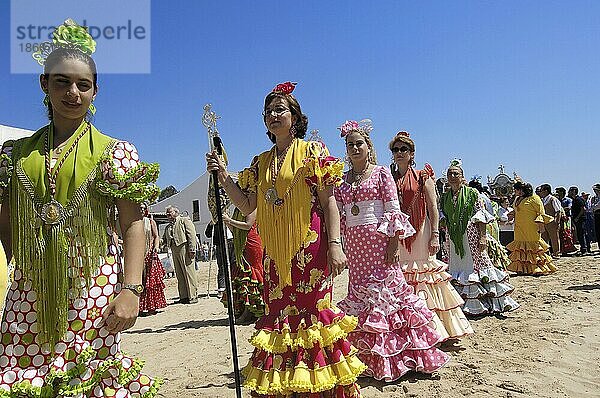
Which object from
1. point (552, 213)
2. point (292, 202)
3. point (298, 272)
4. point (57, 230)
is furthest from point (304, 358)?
point (552, 213)

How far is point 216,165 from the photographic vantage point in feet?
12.9

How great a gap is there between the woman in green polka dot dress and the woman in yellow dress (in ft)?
40.0

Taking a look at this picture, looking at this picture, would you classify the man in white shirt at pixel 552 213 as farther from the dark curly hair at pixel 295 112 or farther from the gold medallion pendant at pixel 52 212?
the gold medallion pendant at pixel 52 212

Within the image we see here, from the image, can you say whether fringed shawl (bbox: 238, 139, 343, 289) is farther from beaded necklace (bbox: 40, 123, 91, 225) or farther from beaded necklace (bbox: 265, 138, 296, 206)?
beaded necklace (bbox: 40, 123, 91, 225)

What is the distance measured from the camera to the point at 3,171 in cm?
254

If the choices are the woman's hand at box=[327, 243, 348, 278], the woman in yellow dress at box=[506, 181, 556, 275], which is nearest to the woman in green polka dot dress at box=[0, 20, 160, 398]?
the woman's hand at box=[327, 243, 348, 278]

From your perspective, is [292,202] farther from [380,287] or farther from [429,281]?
[429,281]

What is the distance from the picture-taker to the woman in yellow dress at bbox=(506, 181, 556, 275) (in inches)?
518

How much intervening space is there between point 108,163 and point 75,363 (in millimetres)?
888

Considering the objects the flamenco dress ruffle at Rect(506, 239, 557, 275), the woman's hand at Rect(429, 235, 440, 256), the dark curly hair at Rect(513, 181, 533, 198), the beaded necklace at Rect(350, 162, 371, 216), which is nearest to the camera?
the beaded necklace at Rect(350, 162, 371, 216)

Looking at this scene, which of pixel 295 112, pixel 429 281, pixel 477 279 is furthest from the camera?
pixel 477 279

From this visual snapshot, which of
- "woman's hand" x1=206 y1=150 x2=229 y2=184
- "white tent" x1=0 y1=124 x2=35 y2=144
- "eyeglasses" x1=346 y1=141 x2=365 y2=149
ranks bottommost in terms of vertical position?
"woman's hand" x1=206 y1=150 x2=229 y2=184

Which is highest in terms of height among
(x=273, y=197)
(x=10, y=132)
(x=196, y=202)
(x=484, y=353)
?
(x=196, y=202)

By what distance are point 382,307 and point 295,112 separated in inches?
76.0
